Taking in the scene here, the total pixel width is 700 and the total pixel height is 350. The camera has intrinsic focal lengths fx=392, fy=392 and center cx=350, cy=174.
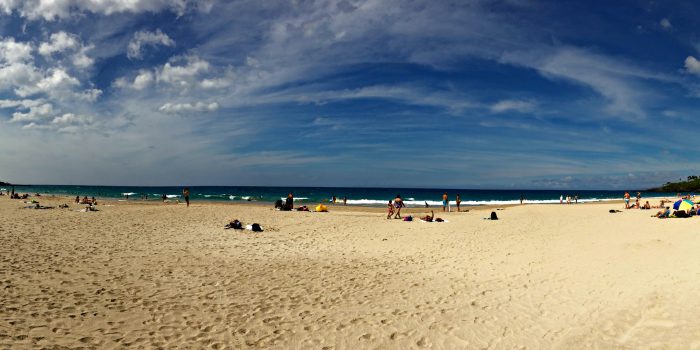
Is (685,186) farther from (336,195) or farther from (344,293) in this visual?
(344,293)

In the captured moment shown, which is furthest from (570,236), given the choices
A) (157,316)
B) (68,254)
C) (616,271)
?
(68,254)

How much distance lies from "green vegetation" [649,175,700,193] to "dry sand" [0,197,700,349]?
12945 centimetres

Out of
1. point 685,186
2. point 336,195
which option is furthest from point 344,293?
point 685,186

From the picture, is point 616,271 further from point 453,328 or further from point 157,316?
point 157,316

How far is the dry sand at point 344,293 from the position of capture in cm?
628

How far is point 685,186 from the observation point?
11819 cm

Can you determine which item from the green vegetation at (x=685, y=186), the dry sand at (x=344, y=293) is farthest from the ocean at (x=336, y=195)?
the dry sand at (x=344, y=293)

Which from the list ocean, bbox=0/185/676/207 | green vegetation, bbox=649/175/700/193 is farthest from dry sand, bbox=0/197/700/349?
green vegetation, bbox=649/175/700/193

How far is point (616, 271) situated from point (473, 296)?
16.0 ft

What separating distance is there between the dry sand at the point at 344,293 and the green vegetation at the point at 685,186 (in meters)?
129

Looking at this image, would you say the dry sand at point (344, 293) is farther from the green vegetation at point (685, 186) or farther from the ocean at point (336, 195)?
the green vegetation at point (685, 186)

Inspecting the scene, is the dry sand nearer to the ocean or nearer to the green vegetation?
the ocean

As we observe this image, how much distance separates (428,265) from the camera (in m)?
11.6

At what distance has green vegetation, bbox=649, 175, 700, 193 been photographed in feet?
372
